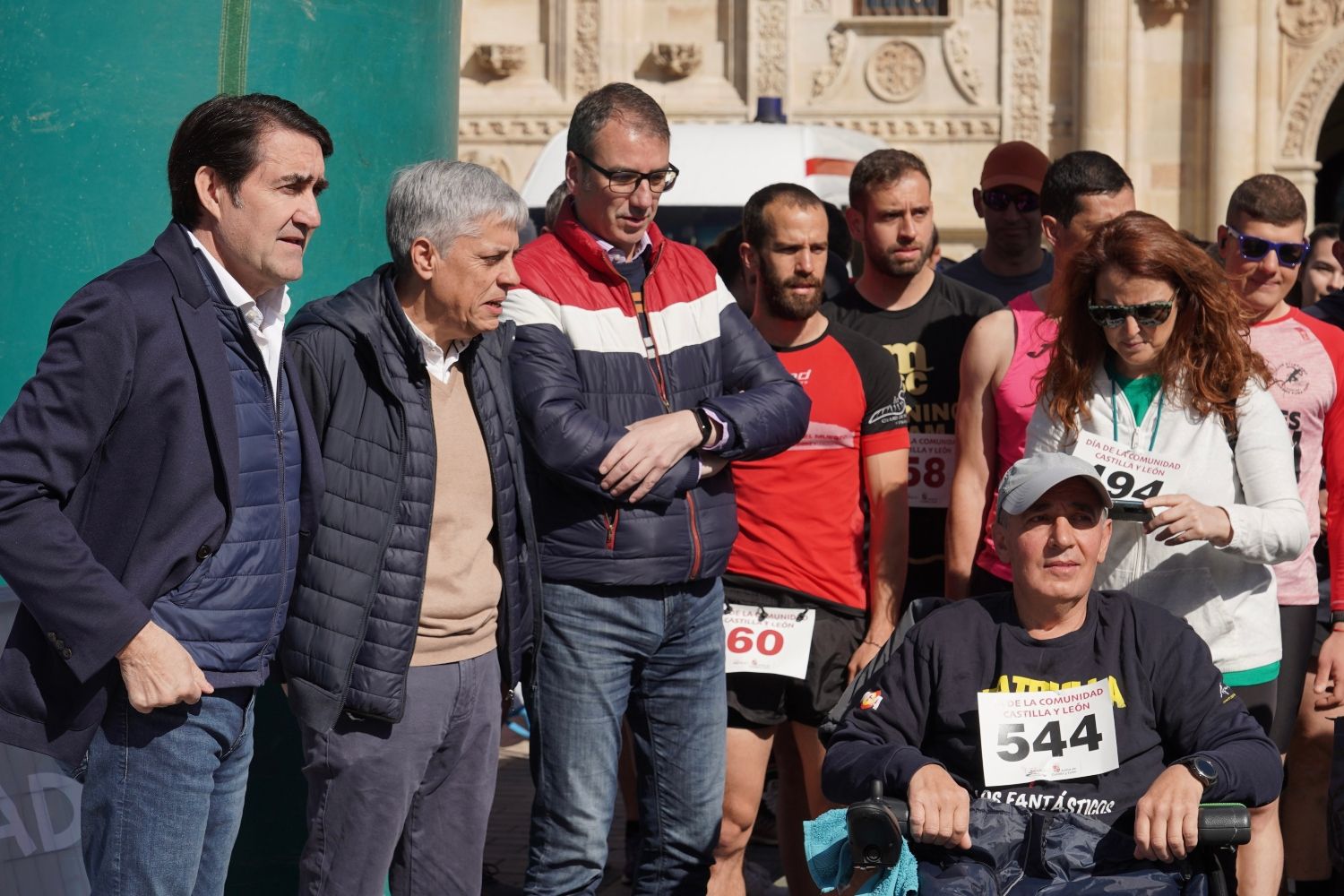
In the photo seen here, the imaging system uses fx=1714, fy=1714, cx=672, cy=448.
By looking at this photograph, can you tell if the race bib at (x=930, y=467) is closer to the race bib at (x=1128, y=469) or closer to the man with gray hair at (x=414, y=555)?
the race bib at (x=1128, y=469)

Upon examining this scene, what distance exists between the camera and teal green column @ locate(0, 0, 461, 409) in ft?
12.8

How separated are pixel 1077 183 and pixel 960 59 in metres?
14.7

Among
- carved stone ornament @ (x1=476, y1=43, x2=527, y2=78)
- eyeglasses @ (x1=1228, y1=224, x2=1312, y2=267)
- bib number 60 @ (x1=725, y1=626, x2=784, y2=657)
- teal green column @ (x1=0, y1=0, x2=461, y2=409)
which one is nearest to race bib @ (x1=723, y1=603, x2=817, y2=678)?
bib number 60 @ (x1=725, y1=626, x2=784, y2=657)

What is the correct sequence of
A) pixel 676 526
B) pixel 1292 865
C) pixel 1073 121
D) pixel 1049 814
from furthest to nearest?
pixel 1073 121 → pixel 1292 865 → pixel 676 526 → pixel 1049 814

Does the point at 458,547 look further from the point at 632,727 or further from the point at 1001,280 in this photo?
the point at 1001,280

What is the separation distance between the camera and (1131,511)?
3816 mm

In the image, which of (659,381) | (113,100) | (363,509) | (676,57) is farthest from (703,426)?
(676,57)

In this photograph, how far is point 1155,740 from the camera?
3643 mm

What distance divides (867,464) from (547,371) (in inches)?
47.9

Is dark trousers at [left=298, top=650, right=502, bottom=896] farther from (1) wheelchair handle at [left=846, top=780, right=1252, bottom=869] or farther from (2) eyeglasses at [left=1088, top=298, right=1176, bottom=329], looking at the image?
(2) eyeglasses at [left=1088, top=298, right=1176, bottom=329]

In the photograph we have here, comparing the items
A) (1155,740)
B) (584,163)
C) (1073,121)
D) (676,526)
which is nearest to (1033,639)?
(1155,740)

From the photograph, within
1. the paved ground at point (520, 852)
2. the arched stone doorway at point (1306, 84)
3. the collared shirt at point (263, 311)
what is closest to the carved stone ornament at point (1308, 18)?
the arched stone doorway at point (1306, 84)

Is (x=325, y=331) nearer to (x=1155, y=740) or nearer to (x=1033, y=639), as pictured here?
(x=1033, y=639)

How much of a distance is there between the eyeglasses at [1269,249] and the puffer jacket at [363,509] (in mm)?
2419
